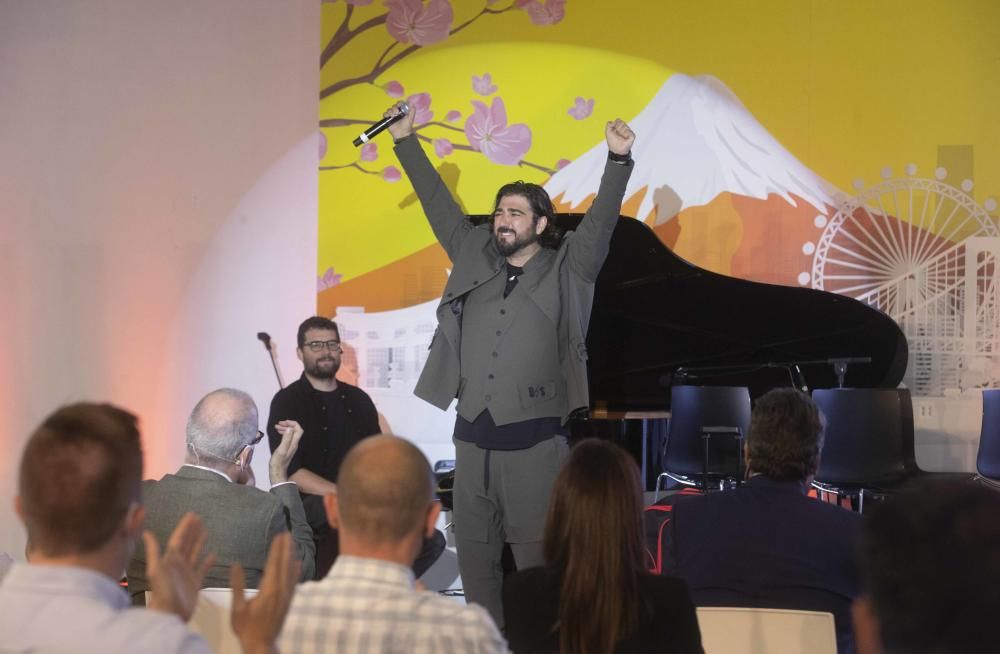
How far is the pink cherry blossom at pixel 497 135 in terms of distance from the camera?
5535 mm

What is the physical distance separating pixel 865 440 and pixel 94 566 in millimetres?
3924

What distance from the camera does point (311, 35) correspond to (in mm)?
5746

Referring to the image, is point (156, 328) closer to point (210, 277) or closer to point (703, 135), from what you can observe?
point (210, 277)

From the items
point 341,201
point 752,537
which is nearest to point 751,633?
point 752,537

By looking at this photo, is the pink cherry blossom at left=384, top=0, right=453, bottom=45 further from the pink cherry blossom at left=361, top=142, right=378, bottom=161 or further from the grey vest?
the grey vest

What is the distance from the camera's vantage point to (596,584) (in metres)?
1.86

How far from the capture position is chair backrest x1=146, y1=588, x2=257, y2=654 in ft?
6.88

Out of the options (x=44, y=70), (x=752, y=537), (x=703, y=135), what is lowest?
(x=752, y=537)

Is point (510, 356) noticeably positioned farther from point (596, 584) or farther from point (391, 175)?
point (391, 175)

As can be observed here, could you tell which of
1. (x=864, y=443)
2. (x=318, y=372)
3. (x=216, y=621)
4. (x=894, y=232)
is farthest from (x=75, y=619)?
(x=894, y=232)

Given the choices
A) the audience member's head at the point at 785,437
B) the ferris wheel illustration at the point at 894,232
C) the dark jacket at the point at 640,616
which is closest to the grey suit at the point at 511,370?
the audience member's head at the point at 785,437

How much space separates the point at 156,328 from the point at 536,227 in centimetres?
296

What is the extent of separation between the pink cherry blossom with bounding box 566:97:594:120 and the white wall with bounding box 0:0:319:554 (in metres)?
1.41

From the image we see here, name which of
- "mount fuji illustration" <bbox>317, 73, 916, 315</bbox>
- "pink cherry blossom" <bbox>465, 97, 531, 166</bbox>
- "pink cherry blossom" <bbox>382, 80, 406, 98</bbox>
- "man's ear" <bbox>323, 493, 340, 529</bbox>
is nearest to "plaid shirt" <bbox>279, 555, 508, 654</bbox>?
"man's ear" <bbox>323, 493, 340, 529</bbox>
